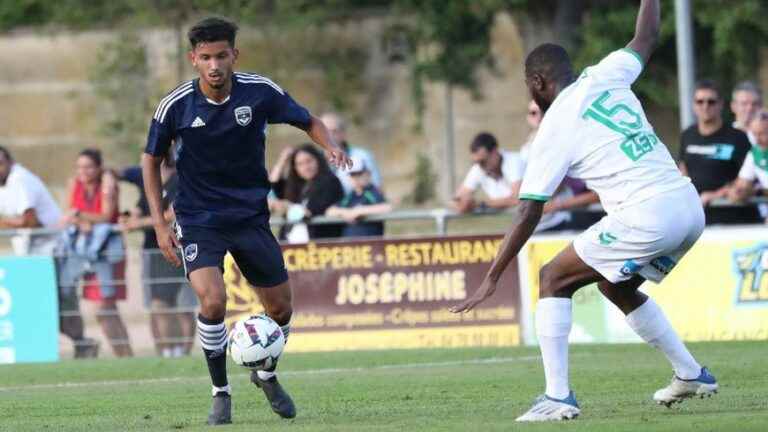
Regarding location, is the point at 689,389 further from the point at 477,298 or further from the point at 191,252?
the point at 191,252

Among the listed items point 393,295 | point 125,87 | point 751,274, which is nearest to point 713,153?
point 751,274

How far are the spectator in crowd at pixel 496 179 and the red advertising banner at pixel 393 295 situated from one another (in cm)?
45

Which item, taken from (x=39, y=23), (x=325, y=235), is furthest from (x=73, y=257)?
(x=39, y=23)

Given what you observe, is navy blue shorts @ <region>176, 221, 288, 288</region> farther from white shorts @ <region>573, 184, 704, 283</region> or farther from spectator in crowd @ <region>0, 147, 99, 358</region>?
spectator in crowd @ <region>0, 147, 99, 358</region>

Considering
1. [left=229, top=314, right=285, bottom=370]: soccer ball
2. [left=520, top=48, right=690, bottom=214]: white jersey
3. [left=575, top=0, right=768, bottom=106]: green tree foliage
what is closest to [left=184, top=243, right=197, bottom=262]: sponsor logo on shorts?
[left=229, top=314, right=285, bottom=370]: soccer ball

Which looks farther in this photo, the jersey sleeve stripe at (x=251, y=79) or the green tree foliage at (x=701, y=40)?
the green tree foliage at (x=701, y=40)

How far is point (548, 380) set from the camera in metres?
9.22

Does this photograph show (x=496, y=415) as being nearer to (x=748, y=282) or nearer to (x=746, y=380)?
(x=746, y=380)

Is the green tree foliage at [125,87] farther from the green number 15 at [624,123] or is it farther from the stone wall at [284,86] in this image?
the green number 15 at [624,123]

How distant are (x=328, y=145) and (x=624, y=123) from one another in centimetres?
186

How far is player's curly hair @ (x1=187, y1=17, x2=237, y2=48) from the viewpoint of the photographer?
9773 mm

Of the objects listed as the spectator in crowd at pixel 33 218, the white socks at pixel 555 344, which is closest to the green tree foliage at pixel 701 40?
the spectator in crowd at pixel 33 218

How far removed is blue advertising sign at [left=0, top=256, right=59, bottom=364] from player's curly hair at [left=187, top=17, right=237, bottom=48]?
789 centimetres

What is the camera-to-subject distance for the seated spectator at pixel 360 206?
17.2 m
